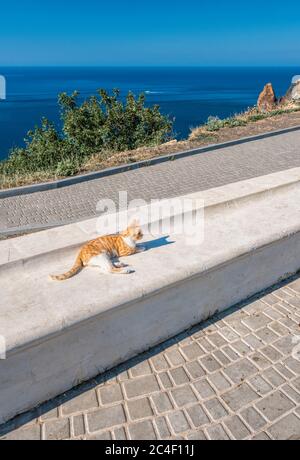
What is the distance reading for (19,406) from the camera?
325 centimetres

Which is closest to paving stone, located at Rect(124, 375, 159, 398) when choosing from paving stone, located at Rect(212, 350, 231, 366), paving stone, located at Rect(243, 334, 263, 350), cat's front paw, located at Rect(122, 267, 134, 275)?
paving stone, located at Rect(212, 350, 231, 366)

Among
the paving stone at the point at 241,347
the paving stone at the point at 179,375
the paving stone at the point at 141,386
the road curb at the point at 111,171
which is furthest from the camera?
the road curb at the point at 111,171

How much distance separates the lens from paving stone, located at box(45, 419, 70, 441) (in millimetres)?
3146

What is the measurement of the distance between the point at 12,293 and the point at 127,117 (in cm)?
1617

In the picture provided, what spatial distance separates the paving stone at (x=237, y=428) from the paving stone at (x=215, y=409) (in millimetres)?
77

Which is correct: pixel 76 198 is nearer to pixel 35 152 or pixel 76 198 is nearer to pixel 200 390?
pixel 200 390

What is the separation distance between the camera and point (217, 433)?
3.15 m

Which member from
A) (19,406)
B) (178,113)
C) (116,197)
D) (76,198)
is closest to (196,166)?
(116,197)

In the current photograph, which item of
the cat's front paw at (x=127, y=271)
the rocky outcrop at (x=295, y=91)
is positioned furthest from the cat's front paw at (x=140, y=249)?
the rocky outcrop at (x=295, y=91)

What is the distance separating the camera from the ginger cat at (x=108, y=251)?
13.0 ft

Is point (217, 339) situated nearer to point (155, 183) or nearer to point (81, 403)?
point (81, 403)

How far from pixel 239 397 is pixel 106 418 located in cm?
126

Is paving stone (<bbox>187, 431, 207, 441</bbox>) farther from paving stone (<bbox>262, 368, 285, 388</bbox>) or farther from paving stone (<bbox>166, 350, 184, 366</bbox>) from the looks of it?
paving stone (<bbox>262, 368, 285, 388</bbox>)

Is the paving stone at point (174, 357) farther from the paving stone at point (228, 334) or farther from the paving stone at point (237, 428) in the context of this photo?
the paving stone at point (237, 428)
